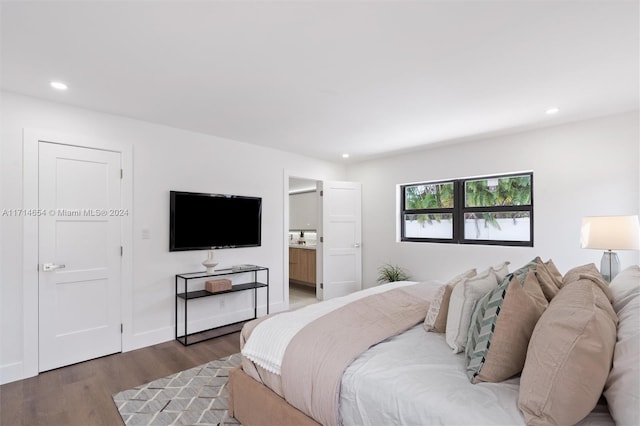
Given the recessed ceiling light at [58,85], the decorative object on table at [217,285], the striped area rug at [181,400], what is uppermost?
the recessed ceiling light at [58,85]

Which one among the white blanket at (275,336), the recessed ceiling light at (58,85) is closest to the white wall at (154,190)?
the recessed ceiling light at (58,85)

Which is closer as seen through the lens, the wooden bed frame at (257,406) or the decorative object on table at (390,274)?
the wooden bed frame at (257,406)

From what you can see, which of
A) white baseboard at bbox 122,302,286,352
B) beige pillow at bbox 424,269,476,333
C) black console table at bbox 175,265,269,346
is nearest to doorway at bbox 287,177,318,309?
white baseboard at bbox 122,302,286,352

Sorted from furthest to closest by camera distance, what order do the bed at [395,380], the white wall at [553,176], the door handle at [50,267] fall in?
the white wall at [553,176]
the door handle at [50,267]
the bed at [395,380]

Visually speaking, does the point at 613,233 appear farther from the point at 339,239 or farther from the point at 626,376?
the point at 339,239

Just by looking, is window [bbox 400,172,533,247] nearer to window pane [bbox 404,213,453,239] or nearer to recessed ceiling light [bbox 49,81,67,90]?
window pane [bbox 404,213,453,239]

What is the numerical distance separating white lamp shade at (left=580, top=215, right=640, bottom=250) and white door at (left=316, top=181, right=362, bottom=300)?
318 centimetres

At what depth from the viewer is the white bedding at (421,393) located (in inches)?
43.8

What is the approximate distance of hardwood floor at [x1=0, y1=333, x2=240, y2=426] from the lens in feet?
7.08

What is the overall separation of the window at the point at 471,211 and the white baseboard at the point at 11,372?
4724 millimetres

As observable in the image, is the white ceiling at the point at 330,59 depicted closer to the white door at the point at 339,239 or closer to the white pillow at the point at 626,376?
the white pillow at the point at 626,376

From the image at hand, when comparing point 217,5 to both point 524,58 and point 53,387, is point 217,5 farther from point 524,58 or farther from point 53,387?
point 53,387

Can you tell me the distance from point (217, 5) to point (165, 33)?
45 centimetres

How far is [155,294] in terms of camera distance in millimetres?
3473
